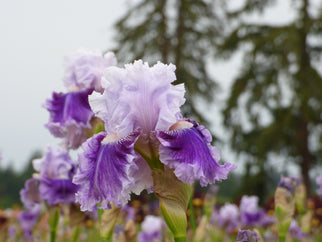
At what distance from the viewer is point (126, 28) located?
51.8 ft

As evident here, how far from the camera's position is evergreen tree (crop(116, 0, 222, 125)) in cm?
1498

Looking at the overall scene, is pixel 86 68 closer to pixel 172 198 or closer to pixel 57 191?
pixel 57 191

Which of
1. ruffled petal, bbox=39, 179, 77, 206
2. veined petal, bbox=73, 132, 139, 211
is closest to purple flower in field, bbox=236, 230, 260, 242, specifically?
veined petal, bbox=73, 132, 139, 211

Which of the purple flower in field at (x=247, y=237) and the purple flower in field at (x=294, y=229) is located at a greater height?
the purple flower in field at (x=294, y=229)

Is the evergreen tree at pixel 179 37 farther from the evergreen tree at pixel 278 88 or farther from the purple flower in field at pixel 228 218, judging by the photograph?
the purple flower in field at pixel 228 218

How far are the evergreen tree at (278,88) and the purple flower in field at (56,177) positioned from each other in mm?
9770

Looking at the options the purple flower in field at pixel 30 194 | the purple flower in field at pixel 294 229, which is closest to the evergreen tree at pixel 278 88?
the purple flower in field at pixel 294 229

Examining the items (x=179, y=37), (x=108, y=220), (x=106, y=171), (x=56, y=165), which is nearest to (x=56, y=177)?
(x=56, y=165)

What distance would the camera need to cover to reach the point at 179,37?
15.0 m

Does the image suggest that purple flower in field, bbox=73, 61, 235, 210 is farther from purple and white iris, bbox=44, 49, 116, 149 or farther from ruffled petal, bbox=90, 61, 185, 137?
purple and white iris, bbox=44, 49, 116, 149

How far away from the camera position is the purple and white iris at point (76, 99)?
170 centimetres

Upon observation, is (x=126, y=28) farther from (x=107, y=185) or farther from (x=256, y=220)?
(x=107, y=185)

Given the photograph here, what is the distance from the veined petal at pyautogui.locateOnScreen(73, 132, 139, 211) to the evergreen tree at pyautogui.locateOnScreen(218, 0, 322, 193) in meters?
10.6

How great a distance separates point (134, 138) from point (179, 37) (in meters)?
14.3
